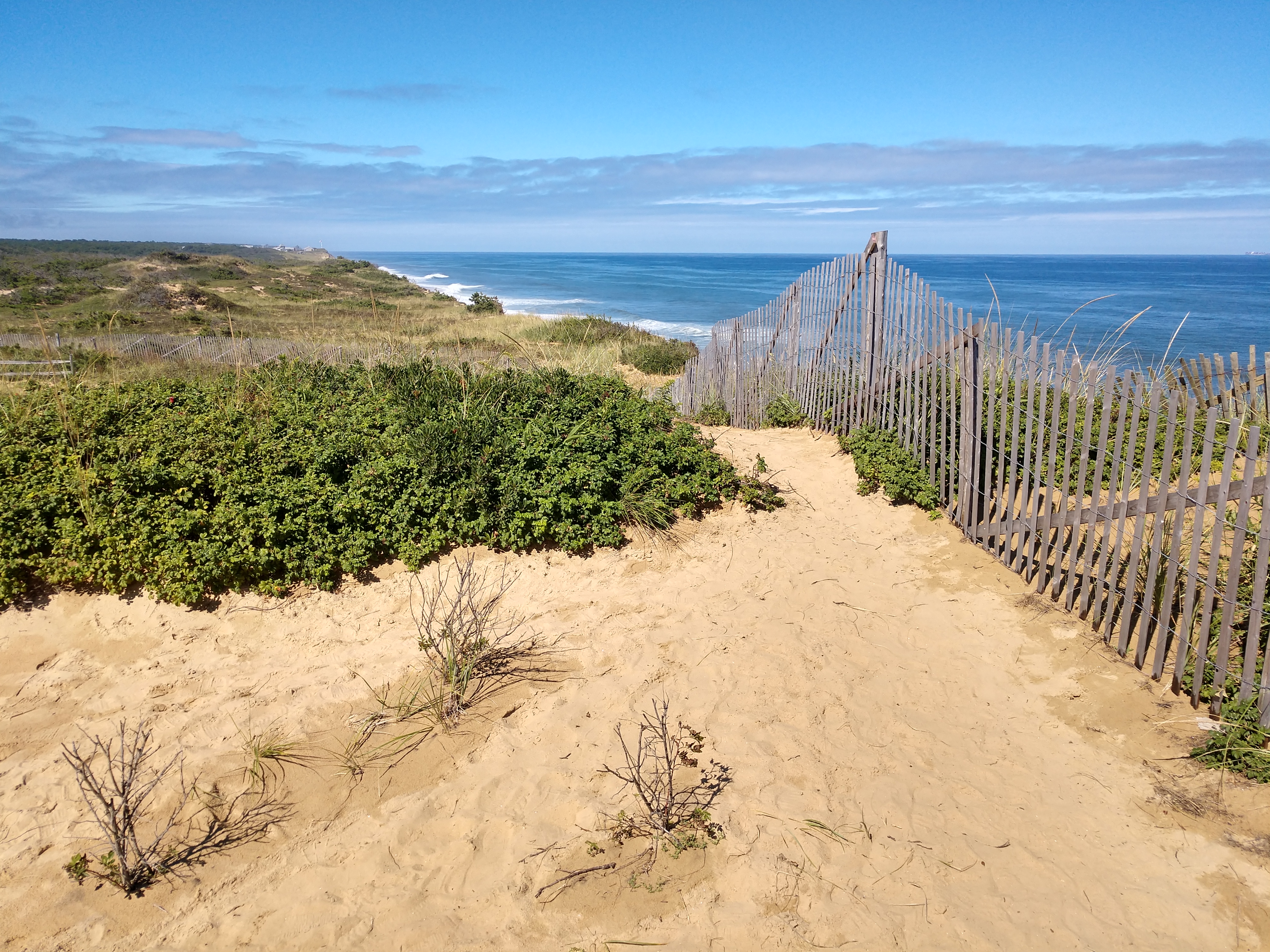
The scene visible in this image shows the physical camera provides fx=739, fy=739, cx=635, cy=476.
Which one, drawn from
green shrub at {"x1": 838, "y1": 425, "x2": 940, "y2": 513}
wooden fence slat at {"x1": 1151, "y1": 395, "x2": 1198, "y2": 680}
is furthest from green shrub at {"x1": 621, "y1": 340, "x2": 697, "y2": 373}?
wooden fence slat at {"x1": 1151, "y1": 395, "x2": 1198, "y2": 680}

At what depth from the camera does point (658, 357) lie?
69.8ft

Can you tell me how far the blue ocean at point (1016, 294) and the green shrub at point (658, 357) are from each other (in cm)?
828

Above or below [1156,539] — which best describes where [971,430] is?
above

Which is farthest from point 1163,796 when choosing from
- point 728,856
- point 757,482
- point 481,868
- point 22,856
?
point 22,856

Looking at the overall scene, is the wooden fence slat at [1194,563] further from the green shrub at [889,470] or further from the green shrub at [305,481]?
the green shrub at [305,481]

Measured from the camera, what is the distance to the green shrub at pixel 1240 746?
371 centimetres

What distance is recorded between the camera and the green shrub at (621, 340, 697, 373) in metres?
21.0

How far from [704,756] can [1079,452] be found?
15.9ft

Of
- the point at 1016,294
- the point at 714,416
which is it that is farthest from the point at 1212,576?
the point at 1016,294

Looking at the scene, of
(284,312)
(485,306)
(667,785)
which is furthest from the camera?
(284,312)

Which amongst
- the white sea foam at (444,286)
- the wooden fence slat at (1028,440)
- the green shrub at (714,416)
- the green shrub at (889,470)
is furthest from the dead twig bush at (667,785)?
the white sea foam at (444,286)

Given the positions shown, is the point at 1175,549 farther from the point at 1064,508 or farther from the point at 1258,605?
the point at 1064,508

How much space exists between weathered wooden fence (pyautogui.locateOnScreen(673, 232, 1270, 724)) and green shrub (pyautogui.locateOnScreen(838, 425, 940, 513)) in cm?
11

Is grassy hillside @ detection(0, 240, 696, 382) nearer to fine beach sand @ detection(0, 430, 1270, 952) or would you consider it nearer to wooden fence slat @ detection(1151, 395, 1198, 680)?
fine beach sand @ detection(0, 430, 1270, 952)
